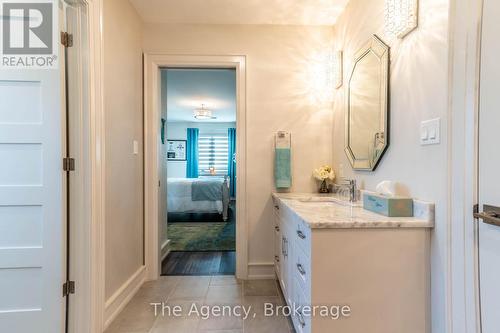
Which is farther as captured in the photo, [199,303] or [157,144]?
[157,144]

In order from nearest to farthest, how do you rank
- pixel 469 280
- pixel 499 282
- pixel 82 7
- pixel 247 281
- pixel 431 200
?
pixel 499 282 < pixel 469 280 < pixel 431 200 < pixel 82 7 < pixel 247 281

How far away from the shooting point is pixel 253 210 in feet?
8.41

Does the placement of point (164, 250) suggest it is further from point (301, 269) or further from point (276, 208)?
point (301, 269)

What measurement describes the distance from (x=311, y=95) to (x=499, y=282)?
2036mm

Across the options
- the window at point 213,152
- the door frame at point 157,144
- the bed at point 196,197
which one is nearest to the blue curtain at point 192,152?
the window at point 213,152

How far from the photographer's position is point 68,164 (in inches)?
62.9

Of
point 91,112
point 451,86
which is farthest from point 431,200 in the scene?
point 91,112

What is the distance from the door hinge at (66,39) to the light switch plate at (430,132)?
2.13 metres

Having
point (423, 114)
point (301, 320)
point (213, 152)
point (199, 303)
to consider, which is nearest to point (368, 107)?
point (423, 114)

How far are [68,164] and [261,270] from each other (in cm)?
191

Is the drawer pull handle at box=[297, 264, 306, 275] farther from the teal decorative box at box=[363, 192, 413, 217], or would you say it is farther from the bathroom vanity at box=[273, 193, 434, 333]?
the teal decorative box at box=[363, 192, 413, 217]

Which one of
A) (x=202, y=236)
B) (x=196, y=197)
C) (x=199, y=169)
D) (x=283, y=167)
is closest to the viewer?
(x=283, y=167)

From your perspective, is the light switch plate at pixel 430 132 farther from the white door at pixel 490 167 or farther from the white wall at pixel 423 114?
the white door at pixel 490 167

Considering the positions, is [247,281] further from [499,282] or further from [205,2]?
[205,2]
